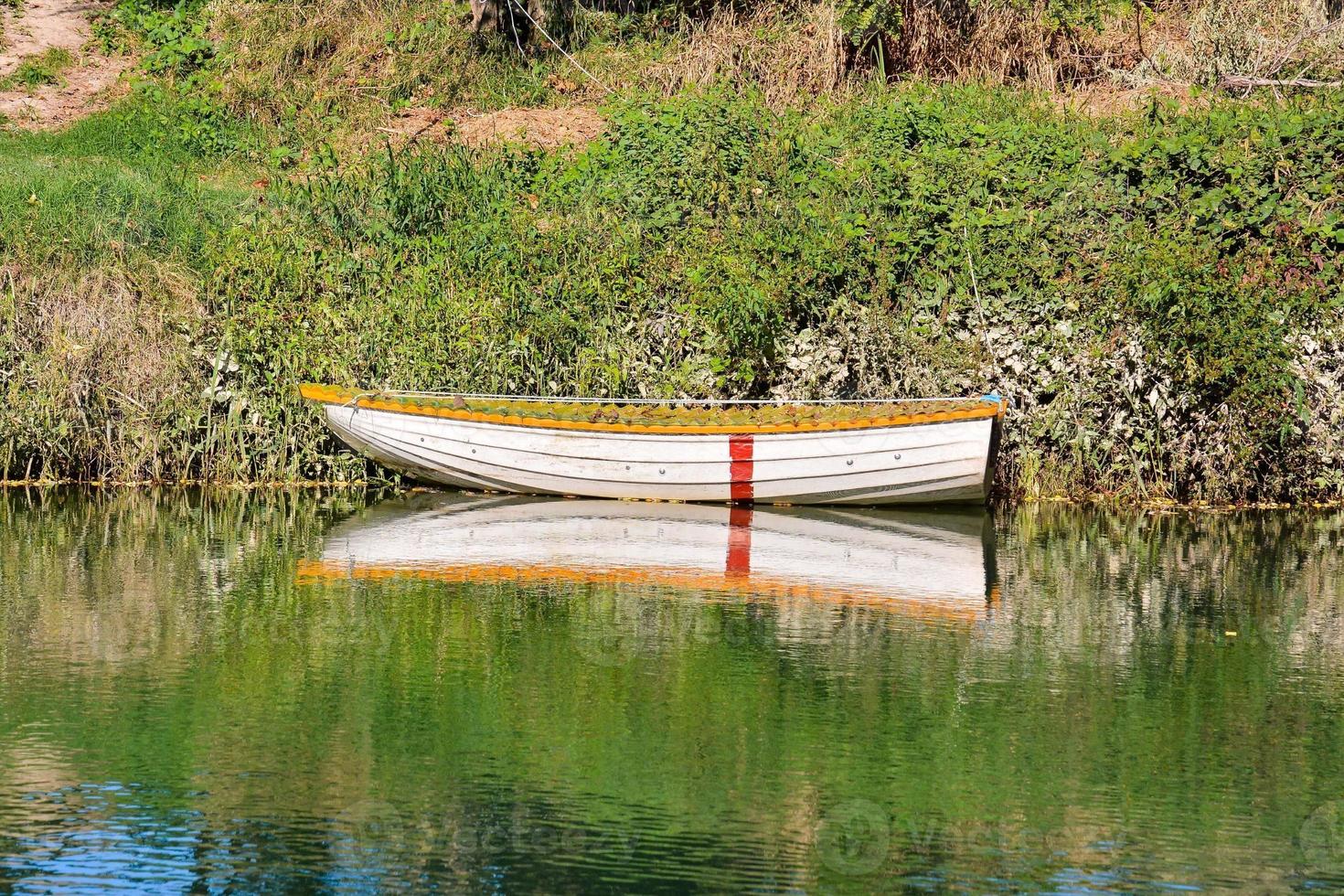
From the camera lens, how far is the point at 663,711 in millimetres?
8148

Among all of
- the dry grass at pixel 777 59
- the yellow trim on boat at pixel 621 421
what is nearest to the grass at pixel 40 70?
the dry grass at pixel 777 59

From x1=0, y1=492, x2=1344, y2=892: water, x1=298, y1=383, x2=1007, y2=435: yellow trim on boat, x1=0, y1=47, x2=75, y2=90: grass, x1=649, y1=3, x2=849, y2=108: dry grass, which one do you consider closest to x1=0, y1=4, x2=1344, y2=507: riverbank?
x1=298, y1=383, x2=1007, y2=435: yellow trim on boat

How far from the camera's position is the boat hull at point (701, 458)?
1459cm

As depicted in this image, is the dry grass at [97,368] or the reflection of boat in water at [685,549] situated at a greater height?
the dry grass at [97,368]

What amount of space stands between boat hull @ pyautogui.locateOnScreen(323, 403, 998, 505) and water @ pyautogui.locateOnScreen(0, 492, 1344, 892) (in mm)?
1362

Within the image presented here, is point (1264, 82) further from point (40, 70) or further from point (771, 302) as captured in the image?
point (40, 70)

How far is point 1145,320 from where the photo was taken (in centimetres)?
1509

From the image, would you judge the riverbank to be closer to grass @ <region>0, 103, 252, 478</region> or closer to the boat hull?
grass @ <region>0, 103, 252, 478</region>

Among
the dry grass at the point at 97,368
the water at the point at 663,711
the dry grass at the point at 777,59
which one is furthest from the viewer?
the dry grass at the point at 777,59

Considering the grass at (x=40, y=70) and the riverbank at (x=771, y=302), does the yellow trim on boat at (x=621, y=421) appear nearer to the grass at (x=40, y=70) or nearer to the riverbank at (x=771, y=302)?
the riverbank at (x=771, y=302)

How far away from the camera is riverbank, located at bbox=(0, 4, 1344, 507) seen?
15.2 m

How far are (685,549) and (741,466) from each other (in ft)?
7.23

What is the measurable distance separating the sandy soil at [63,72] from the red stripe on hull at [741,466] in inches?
452

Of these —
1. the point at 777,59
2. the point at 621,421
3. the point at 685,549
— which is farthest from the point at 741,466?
the point at 777,59
